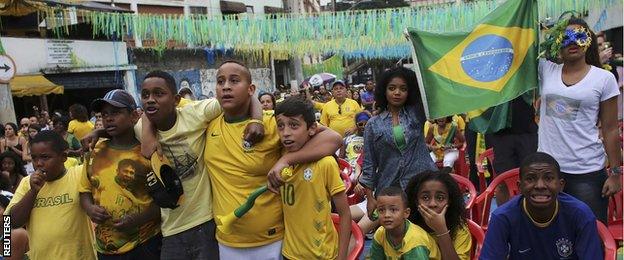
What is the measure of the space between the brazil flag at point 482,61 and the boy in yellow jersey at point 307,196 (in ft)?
3.98

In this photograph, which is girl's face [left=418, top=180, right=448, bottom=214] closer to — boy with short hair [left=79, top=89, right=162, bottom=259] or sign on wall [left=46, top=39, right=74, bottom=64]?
boy with short hair [left=79, top=89, right=162, bottom=259]

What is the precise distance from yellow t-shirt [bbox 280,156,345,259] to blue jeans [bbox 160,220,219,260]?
50cm

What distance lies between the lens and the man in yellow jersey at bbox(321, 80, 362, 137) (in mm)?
8977

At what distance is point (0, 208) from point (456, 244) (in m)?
2.79

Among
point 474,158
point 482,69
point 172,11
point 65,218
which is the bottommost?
point 474,158

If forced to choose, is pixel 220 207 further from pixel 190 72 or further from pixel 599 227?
pixel 190 72

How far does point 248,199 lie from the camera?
2930 millimetres

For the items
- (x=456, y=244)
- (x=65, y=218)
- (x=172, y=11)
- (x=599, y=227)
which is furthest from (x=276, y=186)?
(x=172, y=11)

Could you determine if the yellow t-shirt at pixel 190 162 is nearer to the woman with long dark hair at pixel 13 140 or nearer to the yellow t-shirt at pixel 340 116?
the yellow t-shirt at pixel 340 116

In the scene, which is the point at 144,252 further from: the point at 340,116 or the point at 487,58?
the point at 340,116

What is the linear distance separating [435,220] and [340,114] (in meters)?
6.16

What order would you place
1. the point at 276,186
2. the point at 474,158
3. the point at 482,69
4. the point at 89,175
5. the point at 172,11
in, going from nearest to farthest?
the point at 276,186
the point at 89,175
the point at 482,69
the point at 474,158
the point at 172,11

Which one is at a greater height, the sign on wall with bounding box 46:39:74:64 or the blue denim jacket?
the sign on wall with bounding box 46:39:74:64

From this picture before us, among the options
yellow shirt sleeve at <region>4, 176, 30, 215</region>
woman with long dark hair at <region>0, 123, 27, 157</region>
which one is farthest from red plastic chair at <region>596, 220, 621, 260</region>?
woman with long dark hair at <region>0, 123, 27, 157</region>
